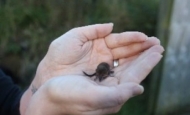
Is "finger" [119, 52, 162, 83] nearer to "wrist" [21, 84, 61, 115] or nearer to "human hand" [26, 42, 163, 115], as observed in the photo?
"human hand" [26, 42, 163, 115]

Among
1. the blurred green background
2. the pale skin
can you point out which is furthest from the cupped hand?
the blurred green background

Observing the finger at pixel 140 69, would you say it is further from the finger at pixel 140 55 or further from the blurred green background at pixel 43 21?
the blurred green background at pixel 43 21

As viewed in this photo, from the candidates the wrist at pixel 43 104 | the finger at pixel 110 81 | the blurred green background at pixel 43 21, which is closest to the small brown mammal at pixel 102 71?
the finger at pixel 110 81

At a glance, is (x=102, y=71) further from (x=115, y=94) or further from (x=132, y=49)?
(x=115, y=94)

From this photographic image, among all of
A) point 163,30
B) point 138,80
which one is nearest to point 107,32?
point 138,80

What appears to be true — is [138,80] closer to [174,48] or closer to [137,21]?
[174,48]
